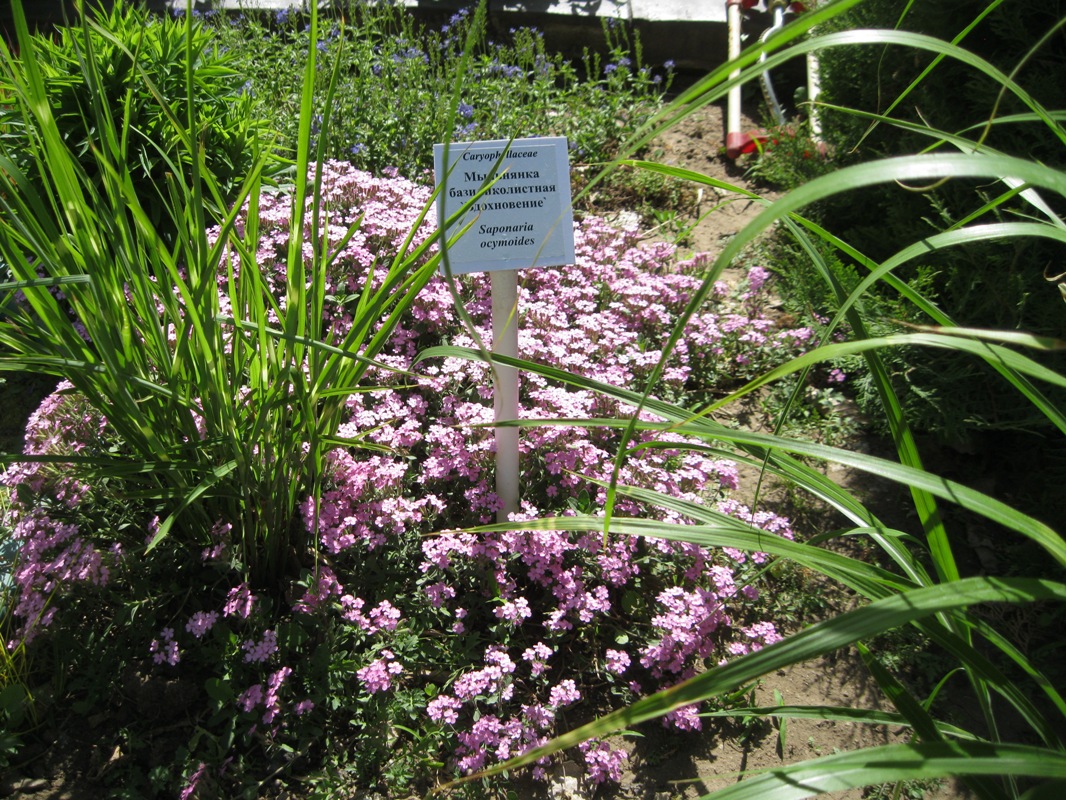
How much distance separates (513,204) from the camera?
2.13 m

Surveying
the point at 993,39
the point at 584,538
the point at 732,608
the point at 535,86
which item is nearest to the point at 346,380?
the point at 584,538

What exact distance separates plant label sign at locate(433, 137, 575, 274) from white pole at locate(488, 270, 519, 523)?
79 mm

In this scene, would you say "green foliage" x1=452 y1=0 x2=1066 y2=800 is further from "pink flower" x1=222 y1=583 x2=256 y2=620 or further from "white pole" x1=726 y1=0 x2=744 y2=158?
"white pole" x1=726 y1=0 x2=744 y2=158

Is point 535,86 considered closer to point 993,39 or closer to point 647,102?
point 647,102

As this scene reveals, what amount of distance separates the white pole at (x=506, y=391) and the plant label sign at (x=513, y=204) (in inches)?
3.1

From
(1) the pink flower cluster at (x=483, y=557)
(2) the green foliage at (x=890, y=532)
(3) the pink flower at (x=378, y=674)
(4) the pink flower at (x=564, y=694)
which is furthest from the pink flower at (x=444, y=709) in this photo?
(2) the green foliage at (x=890, y=532)

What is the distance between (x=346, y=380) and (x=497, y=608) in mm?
760

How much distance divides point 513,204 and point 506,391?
52 cm

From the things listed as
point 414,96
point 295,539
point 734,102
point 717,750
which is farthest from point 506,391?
point 734,102

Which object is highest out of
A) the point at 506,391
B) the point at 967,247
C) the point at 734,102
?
the point at 734,102

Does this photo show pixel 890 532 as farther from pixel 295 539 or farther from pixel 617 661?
pixel 295 539

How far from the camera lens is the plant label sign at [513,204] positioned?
2092 millimetres

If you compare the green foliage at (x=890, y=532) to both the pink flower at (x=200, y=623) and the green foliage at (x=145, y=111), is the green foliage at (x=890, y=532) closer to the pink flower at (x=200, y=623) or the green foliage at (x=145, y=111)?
the pink flower at (x=200, y=623)

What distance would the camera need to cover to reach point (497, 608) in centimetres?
218
